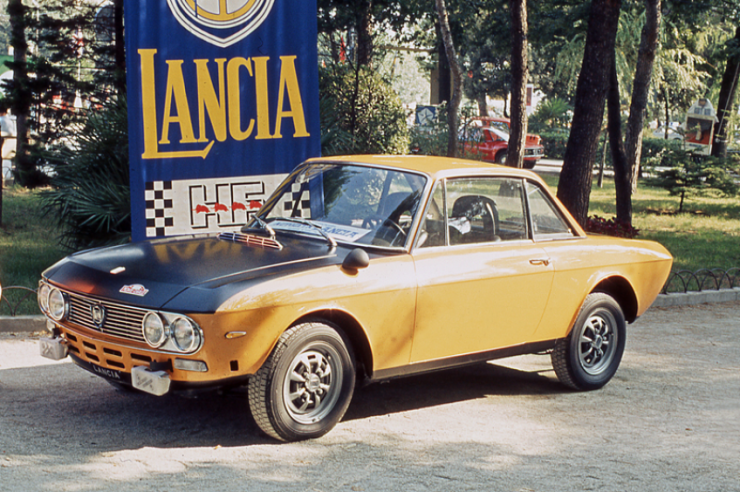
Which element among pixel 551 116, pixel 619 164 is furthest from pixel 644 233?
pixel 551 116

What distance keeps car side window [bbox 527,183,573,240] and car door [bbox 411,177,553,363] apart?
8 centimetres

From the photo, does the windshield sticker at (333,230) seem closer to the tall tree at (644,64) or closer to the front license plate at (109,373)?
the front license plate at (109,373)

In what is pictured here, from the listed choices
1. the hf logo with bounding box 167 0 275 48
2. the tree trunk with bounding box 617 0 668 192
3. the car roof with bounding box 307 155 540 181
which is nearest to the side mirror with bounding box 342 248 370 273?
the car roof with bounding box 307 155 540 181

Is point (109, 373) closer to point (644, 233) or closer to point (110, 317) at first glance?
point (110, 317)

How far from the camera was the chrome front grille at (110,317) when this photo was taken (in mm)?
4562

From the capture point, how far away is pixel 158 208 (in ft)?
28.4

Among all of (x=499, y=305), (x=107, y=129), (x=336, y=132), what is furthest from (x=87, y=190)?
(x=499, y=305)

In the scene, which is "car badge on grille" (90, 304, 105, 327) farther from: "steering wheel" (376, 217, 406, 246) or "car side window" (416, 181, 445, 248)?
"car side window" (416, 181, 445, 248)

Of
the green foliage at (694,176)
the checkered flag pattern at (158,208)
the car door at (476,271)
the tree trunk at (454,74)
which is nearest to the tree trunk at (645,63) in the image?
the green foliage at (694,176)

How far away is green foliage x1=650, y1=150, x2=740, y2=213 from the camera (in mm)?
19234

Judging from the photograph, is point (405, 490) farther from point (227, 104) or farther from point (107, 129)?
point (107, 129)

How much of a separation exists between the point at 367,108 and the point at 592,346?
894cm

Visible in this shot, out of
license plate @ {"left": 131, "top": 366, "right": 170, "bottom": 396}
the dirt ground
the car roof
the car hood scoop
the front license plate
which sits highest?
the car roof

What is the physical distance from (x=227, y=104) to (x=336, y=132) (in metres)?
2.79
